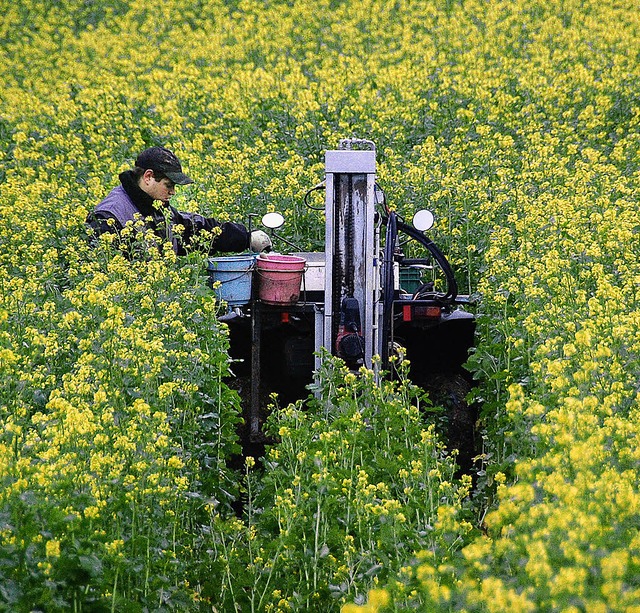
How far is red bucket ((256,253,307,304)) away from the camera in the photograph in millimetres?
6609

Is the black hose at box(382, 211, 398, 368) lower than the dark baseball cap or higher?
lower

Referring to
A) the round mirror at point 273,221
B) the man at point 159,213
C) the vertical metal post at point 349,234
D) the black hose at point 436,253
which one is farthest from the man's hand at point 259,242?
the vertical metal post at point 349,234

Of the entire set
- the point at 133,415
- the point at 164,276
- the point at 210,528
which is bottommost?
the point at 210,528

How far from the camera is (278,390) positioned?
736cm

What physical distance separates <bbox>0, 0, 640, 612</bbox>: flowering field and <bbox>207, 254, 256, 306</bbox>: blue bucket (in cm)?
14

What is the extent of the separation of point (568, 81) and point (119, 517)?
12.3m

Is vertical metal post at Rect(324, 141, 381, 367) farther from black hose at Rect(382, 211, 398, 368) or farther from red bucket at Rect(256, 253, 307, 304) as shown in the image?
red bucket at Rect(256, 253, 307, 304)

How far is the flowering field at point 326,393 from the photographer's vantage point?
142 inches

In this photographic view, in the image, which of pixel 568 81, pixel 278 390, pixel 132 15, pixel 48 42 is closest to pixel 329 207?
pixel 278 390

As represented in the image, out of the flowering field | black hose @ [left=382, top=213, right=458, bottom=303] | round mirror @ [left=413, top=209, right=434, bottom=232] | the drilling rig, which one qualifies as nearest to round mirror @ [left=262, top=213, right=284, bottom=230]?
the drilling rig

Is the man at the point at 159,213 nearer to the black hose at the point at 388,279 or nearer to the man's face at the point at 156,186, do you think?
the man's face at the point at 156,186

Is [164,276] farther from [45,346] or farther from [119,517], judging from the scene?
[119,517]

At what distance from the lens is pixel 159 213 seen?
8.16 m

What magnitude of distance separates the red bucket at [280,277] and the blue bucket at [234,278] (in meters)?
0.17
